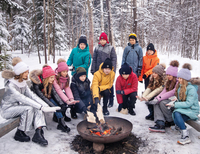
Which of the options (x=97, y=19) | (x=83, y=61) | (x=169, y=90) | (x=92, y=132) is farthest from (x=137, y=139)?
(x=97, y=19)

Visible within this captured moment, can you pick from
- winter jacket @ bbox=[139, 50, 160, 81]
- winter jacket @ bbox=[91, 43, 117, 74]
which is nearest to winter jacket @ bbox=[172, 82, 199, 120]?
winter jacket @ bbox=[139, 50, 160, 81]

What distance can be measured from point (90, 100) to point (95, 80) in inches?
21.3

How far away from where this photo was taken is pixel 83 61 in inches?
185

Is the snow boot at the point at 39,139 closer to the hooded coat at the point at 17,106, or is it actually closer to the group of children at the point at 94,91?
the group of children at the point at 94,91

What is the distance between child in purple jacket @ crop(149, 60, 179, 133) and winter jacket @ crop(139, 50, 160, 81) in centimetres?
113

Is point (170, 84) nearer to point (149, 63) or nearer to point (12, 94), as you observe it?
point (149, 63)

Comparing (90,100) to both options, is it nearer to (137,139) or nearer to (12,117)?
(137,139)

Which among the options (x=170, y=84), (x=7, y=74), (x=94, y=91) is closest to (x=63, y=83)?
(x=94, y=91)

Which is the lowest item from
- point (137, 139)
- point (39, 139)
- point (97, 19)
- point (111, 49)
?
point (137, 139)

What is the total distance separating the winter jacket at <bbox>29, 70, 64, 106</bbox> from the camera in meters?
3.09

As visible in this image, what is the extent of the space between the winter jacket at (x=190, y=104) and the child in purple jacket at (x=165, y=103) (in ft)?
1.15

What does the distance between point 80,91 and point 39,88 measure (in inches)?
39.9

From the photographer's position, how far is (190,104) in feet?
9.14

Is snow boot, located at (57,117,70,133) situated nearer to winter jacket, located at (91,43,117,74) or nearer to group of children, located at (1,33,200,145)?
group of children, located at (1,33,200,145)
